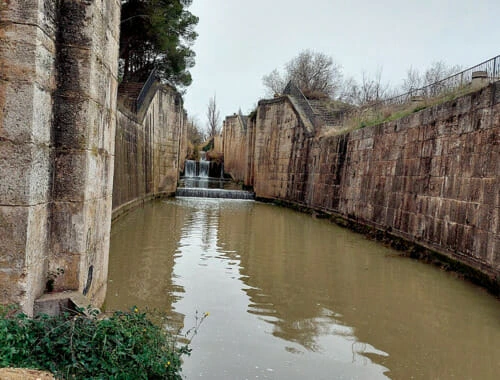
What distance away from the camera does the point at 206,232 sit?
1137 centimetres

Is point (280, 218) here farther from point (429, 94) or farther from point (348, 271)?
point (348, 271)

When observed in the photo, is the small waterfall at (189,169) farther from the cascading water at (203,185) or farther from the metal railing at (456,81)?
the metal railing at (456,81)

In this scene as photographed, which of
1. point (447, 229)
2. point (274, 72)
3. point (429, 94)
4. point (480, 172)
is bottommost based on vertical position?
point (447, 229)

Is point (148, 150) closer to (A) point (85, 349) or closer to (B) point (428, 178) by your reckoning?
(B) point (428, 178)

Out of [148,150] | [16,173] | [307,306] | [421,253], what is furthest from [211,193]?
[16,173]

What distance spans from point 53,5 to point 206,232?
8416 mm

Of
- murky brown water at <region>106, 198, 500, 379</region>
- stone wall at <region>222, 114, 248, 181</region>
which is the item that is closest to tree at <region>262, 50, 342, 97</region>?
stone wall at <region>222, 114, 248, 181</region>

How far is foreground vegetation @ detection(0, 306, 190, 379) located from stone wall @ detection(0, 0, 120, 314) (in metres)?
0.55

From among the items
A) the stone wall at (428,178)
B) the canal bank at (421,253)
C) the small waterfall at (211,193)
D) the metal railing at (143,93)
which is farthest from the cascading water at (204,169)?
the canal bank at (421,253)

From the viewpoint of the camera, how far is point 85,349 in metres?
2.57

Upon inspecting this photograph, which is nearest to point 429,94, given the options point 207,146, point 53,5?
point 53,5

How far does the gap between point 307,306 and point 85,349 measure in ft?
12.1

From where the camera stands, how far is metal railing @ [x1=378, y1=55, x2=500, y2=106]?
8.62 m

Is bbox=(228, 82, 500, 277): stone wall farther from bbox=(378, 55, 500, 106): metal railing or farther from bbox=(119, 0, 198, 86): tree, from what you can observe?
bbox=(119, 0, 198, 86): tree
